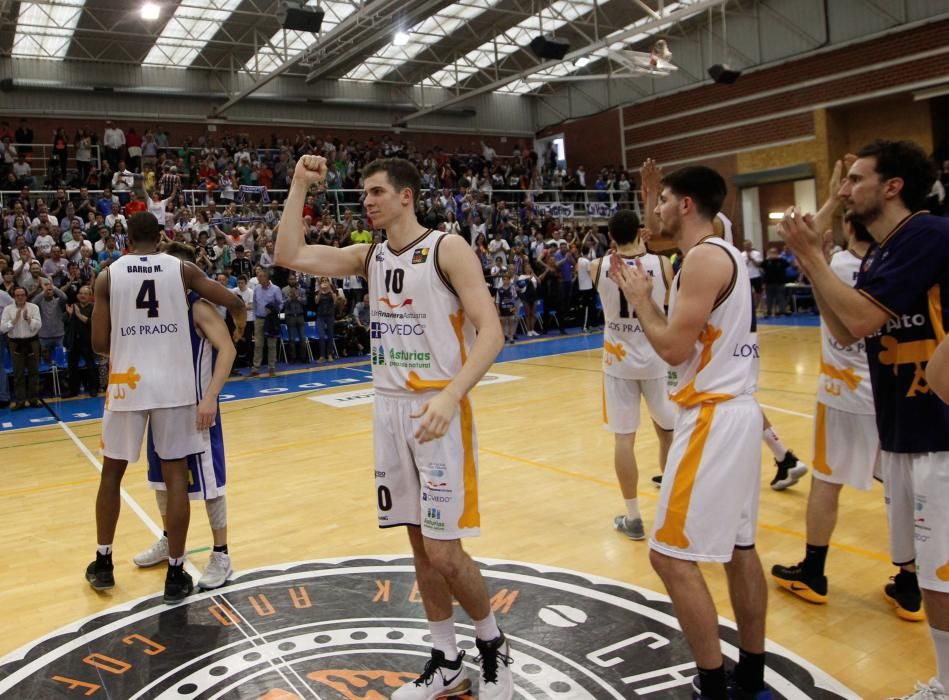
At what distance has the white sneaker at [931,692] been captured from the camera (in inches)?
108

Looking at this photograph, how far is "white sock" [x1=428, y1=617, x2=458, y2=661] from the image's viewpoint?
125 inches

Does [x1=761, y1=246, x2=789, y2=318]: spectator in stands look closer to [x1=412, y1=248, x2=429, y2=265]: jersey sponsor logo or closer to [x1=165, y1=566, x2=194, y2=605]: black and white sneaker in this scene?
[x1=165, y1=566, x2=194, y2=605]: black and white sneaker

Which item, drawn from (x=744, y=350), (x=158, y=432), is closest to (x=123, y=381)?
(x=158, y=432)

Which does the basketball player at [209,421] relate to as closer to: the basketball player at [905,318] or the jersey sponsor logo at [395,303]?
the jersey sponsor logo at [395,303]

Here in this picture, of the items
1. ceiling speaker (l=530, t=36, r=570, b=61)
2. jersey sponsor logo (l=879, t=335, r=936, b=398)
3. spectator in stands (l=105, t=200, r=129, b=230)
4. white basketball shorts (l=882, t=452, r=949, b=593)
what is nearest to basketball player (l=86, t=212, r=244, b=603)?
jersey sponsor logo (l=879, t=335, r=936, b=398)

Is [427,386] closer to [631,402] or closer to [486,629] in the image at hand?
[486,629]

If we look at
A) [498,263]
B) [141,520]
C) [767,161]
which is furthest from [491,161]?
[141,520]

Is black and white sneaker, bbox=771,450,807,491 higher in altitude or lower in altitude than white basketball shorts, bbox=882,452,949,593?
lower

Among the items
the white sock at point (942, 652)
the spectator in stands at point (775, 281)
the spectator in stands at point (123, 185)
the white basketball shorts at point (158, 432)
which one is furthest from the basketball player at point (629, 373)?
the spectator in stands at point (775, 281)

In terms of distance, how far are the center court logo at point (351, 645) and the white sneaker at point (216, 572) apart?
93 mm

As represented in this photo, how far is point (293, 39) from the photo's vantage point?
77.6 feet

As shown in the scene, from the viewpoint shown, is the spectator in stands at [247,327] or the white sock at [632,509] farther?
the spectator in stands at [247,327]

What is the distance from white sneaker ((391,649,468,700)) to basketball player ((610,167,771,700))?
940mm

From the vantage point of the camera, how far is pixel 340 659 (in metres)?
3.51
